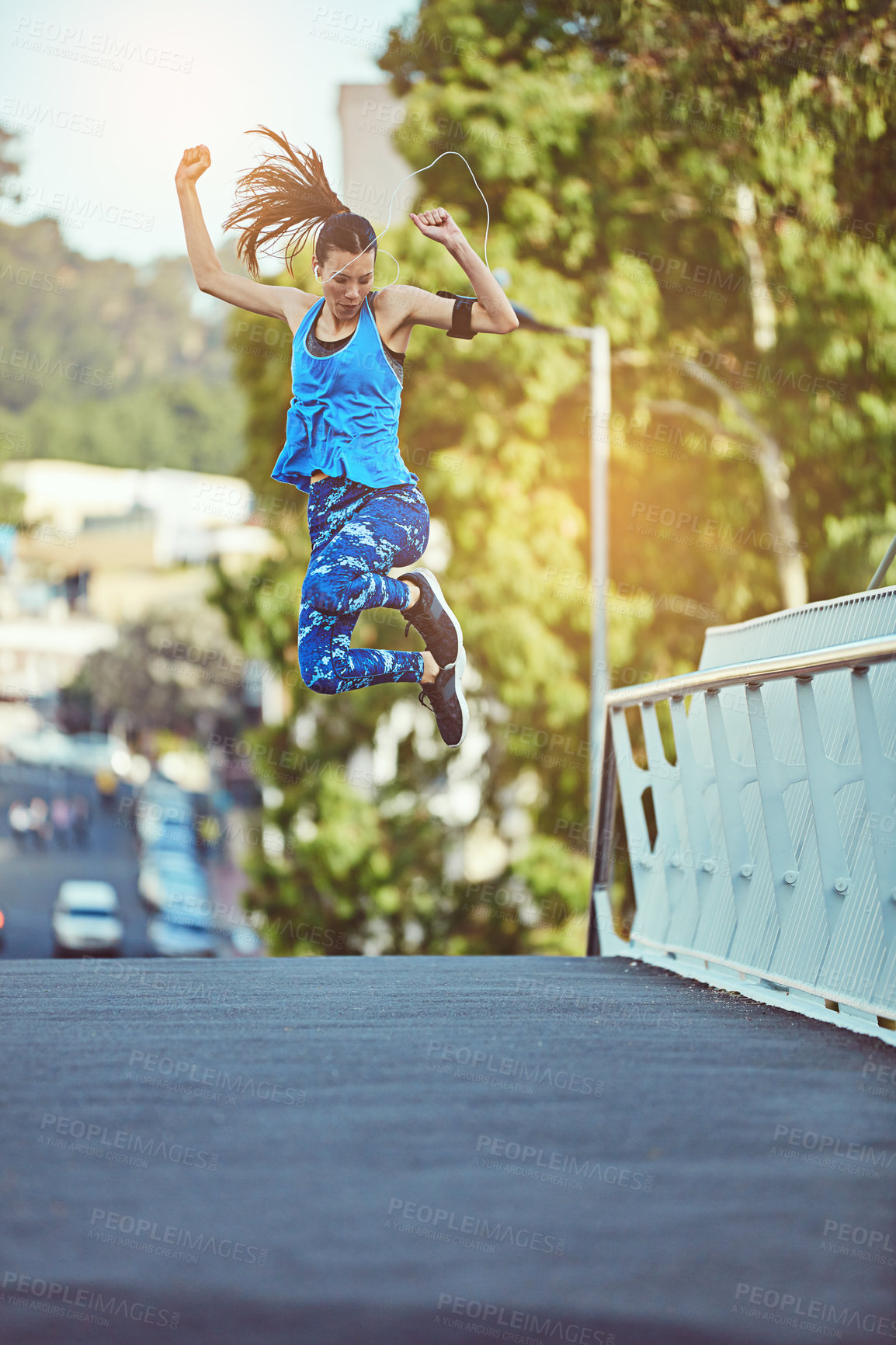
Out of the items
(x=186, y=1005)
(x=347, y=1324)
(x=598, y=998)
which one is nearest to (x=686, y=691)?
(x=598, y=998)

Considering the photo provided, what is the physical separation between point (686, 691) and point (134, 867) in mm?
38197

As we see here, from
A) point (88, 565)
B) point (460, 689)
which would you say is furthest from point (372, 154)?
point (88, 565)

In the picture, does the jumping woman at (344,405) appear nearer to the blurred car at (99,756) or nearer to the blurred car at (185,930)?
the blurred car at (185,930)

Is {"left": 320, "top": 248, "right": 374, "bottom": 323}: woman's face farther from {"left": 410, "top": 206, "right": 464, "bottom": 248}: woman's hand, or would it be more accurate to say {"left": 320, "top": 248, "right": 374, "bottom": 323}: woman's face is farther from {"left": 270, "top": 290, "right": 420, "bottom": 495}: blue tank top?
{"left": 410, "top": 206, "right": 464, "bottom": 248}: woman's hand

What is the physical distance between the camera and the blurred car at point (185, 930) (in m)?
30.9

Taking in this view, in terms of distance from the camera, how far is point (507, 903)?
16.9 metres

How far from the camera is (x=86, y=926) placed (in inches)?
1179

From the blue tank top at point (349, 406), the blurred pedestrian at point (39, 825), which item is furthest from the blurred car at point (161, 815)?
the blue tank top at point (349, 406)

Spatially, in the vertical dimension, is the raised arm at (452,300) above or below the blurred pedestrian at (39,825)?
above

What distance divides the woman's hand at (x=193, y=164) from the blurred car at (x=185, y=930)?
962 inches

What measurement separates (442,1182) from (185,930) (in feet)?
97.1

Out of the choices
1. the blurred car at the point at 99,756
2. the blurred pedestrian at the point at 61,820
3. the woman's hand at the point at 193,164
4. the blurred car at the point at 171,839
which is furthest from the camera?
the blurred car at the point at 99,756

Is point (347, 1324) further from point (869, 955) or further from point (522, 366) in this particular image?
point (522, 366)

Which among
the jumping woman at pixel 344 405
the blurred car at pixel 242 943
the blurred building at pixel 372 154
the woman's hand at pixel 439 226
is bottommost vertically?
the blurred car at pixel 242 943
